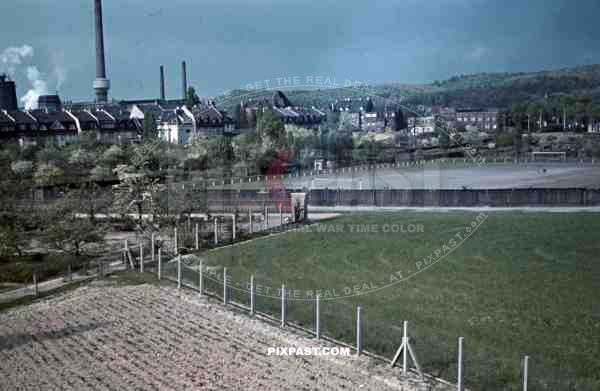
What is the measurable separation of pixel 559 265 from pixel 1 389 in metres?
10.7

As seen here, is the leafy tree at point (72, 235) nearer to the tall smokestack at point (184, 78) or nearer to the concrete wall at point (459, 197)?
the concrete wall at point (459, 197)

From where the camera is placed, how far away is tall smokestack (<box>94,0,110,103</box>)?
60.3 meters

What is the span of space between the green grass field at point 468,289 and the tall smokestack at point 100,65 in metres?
47.9

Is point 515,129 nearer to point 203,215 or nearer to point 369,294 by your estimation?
point 203,215

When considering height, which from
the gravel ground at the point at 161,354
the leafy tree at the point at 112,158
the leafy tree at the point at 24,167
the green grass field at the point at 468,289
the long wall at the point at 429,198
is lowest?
the gravel ground at the point at 161,354

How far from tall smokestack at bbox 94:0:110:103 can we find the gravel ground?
5333 centimetres

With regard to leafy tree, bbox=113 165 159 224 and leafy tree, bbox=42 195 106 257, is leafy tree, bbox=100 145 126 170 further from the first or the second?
leafy tree, bbox=42 195 106 257

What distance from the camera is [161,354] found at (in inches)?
355

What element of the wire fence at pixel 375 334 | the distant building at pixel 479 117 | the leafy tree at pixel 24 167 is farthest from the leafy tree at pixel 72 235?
the distant building at pixel 479 117

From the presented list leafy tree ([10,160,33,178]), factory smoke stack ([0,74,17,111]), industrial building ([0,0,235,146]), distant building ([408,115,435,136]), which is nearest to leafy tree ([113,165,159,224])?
leafy tree ([10,160,33,178])

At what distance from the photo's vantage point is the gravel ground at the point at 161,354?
26.0 feet

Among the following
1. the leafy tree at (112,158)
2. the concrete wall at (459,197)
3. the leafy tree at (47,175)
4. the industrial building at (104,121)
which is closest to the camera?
the concrete wall at (459,197)

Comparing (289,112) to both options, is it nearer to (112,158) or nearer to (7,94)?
(112,158)

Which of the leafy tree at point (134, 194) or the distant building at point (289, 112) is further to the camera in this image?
the distant building at point (289, 112)
